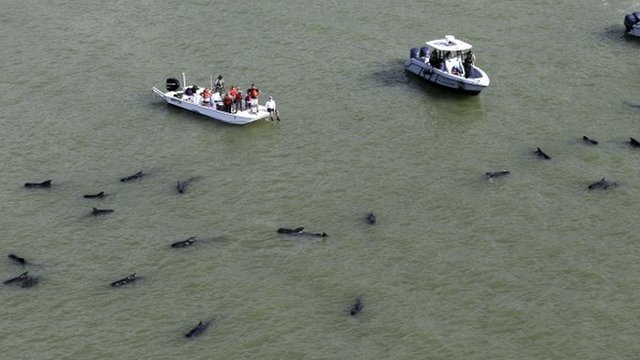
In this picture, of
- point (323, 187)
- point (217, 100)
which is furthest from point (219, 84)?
point (323, 187)

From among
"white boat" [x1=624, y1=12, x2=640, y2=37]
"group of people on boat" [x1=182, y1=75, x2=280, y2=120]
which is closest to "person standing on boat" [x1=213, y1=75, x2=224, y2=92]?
"group of people on boat" [x1=182, y1=75, x2=280, y2=120]

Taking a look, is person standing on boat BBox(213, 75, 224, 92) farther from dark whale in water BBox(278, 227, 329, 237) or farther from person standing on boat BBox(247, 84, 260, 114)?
dark whale in water BBox(278, 227, 329, 237)

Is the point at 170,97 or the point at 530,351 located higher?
the point at 170,97

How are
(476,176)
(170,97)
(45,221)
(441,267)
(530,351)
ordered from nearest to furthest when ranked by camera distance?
(530,351) < (441,267) < (45,221) < (476,176) < (170,97)

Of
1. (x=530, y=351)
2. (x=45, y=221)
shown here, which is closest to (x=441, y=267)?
(x=530, y=351)

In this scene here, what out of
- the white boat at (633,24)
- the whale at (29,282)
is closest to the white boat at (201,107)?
the whale at (29,282)

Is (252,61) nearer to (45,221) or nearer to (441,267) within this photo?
(45,221)

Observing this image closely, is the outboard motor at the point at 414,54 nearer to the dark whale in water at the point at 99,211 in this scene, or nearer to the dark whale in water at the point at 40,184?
the dark whale in water at the point at 99,211
